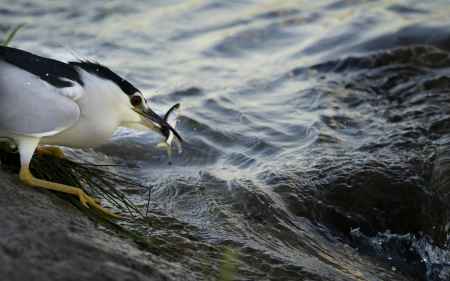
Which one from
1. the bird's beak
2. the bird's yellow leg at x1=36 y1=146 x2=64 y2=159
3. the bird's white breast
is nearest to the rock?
the bird's white breast

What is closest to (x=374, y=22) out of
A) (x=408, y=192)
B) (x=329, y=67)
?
(x=329, y=67)

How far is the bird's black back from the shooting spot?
3.79 m

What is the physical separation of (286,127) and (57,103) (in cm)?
323

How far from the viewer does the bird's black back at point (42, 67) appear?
12.4ft

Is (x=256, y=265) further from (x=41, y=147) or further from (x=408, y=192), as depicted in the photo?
(x=408, y=192)

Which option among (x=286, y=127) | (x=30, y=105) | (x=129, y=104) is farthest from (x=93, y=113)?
(x=286, y=127)

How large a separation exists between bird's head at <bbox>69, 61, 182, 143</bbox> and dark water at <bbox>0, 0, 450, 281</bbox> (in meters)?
0.22

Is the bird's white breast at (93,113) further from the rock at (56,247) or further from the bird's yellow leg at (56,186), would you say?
the rock at (56,247)

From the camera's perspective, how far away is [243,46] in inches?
347

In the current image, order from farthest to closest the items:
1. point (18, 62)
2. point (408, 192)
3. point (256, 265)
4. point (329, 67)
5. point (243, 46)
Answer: point (243, 46) < point (329, 67) < point (408, 192) < point (256, 265) < point (18, 62)

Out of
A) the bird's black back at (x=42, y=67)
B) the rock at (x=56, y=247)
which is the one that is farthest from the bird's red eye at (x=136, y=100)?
the rock at (x=56, y=247)

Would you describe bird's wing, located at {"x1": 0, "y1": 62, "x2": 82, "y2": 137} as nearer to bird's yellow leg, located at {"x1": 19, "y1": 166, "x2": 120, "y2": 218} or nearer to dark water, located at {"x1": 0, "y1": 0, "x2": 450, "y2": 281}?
bird's yellow leg, located at {"x1": 19, "y1": 166, "x2": 120, "y2": 218}

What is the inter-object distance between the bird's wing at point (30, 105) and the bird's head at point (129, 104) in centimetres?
27

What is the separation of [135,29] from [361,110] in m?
3.02
